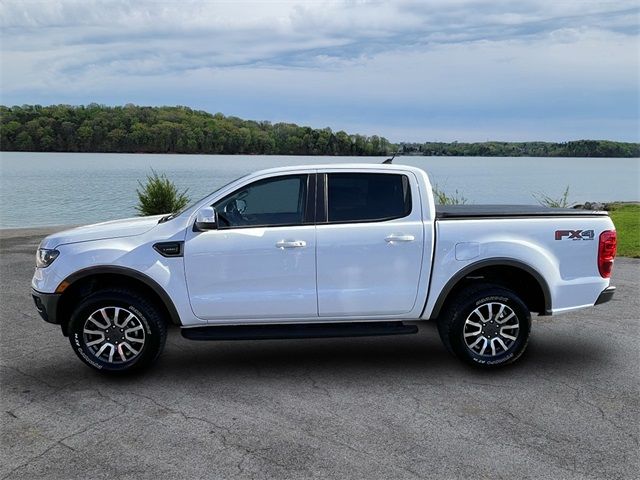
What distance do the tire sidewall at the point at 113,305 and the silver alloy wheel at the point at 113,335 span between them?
0.11ft

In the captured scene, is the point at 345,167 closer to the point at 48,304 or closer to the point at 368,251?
the point at 368,251

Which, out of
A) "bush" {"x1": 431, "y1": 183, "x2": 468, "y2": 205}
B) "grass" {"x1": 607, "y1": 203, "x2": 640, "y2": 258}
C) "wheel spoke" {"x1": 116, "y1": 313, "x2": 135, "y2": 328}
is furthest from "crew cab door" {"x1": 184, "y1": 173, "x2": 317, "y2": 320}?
"bush" {"x1": 431, "y1": 183, "x2": 468, "y2": 205}

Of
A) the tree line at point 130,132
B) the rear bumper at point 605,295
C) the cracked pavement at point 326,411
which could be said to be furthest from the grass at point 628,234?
the tree line at point 130,132

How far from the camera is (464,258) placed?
18.2 ft

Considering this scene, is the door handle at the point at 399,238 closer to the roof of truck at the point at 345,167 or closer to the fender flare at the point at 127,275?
the roof of truck at the point at 345,167

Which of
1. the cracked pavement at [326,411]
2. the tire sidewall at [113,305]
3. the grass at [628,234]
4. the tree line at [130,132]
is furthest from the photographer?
the tree line at [130,132]

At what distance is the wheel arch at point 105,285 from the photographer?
5465mm

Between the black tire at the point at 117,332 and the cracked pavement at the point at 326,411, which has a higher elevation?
the black tire at the point at 117,332

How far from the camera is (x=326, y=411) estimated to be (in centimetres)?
477

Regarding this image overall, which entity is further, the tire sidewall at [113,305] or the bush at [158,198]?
the bush at [158,198]

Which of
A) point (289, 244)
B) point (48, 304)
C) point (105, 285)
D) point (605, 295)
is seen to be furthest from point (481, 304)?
point (48, 304)

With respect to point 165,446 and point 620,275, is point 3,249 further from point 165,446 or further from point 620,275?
point 620,275

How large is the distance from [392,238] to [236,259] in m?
1.38

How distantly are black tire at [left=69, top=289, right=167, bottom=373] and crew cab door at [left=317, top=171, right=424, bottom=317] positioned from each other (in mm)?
1514
